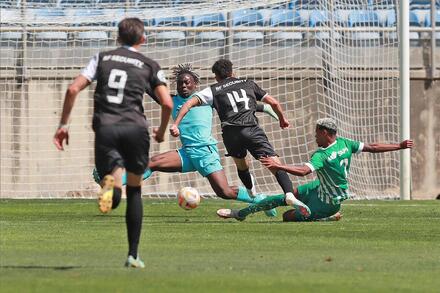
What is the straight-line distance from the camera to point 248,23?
985 inches

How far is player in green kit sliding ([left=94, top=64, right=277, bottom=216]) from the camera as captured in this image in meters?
16.7

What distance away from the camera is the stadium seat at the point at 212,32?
24.6 m

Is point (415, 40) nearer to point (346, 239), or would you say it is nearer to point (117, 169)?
point (346, 239)

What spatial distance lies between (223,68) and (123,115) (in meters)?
6.38

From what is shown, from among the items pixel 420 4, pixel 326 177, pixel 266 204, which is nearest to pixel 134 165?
pixel 266 204

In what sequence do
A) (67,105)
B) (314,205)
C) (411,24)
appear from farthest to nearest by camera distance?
(411,24)
(314,205)
(67,105)

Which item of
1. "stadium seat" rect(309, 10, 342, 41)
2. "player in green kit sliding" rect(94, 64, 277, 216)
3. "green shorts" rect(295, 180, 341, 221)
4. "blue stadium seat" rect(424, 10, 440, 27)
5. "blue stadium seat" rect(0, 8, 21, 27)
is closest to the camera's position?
"green shorts" rect(295, 180, 341, 221)

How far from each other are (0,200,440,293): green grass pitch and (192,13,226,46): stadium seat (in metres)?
7.60

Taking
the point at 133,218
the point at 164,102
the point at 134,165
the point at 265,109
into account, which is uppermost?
the point at 164,102

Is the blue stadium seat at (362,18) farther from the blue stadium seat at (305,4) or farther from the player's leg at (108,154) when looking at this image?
the player's leg at (108,154)

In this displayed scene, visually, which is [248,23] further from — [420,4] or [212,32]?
[420,4]

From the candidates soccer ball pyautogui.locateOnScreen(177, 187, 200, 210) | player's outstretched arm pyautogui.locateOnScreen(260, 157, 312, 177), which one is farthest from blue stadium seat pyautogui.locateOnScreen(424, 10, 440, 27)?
soccer ball pyautogui.locateOnScreen(177, 187, 200, 210)

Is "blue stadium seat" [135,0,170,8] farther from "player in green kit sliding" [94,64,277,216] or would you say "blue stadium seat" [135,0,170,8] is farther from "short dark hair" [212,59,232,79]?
"short dark hair" [212,59,232,79]

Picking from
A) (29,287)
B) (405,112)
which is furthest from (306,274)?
(405,112)
